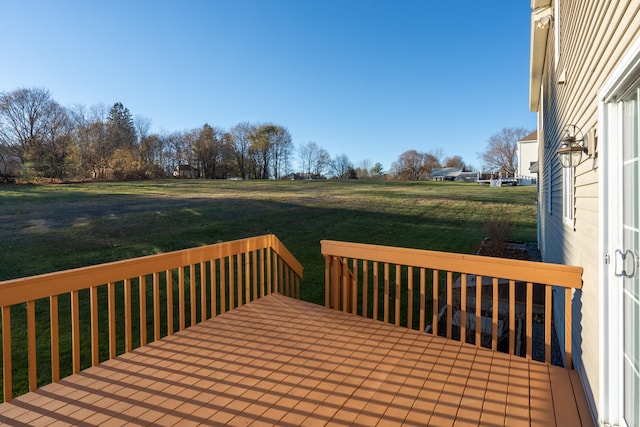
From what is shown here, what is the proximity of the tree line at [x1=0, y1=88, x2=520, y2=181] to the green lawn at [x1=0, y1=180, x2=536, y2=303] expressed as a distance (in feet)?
29.5

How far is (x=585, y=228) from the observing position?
9.20 ft

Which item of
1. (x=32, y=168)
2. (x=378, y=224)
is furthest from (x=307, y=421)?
(x=32, y=168)

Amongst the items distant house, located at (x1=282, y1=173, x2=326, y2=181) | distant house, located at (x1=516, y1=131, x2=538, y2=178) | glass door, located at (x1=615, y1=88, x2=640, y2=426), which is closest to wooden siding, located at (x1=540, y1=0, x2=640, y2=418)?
glass door, located at (x1=615, y1=88, x2=640, y2=426)

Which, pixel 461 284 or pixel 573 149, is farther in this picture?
pixel 461 284

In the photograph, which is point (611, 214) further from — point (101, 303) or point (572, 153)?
point (101, 303)

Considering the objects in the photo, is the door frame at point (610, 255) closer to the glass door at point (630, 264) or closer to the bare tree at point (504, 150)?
the glass door at point (630, 264)

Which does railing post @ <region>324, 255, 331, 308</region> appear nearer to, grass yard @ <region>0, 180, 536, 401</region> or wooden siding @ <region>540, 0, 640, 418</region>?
wooden siding @ <region>540, 0, 640, 418</region>

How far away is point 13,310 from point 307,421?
6403mm

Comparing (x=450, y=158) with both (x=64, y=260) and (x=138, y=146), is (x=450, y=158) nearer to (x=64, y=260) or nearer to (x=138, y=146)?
(x=138, y=146)

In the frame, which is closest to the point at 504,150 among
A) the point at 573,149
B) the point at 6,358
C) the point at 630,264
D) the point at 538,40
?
the point at 538,40

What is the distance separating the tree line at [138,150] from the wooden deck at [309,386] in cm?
2477

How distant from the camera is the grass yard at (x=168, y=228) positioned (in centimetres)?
616

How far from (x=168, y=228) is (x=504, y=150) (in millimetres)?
56179

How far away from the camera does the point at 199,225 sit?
514 inches
